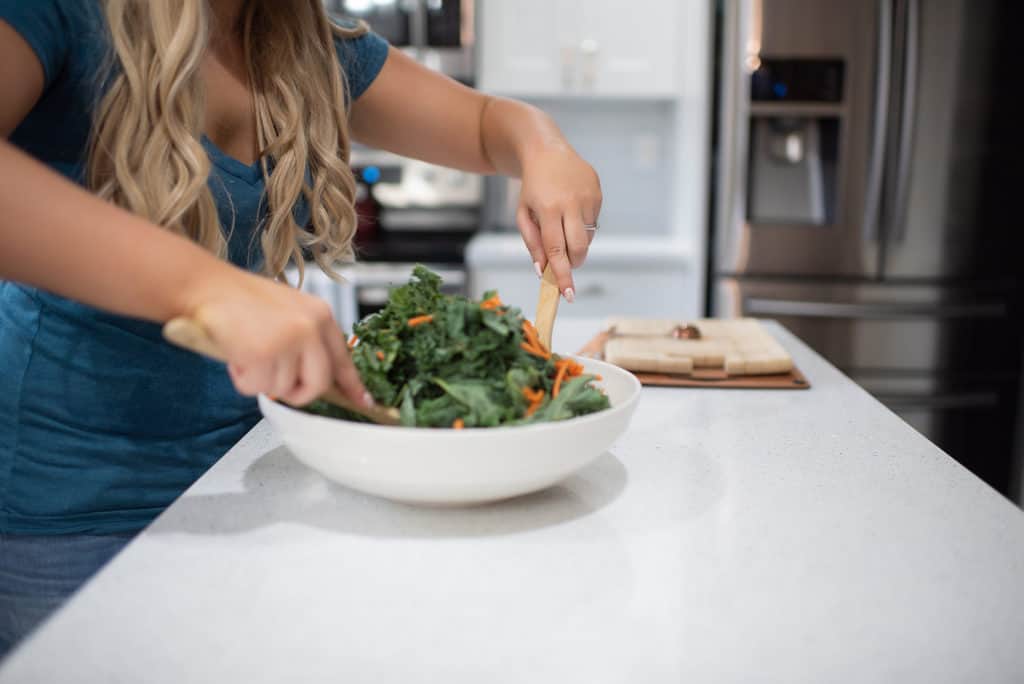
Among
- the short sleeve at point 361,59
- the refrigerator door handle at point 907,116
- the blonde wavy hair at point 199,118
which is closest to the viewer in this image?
the blonde wavy hair at point 199,118

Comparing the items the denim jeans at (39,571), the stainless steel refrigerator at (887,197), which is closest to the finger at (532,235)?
the denim jeans at (39,571)

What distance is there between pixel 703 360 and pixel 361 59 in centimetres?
67

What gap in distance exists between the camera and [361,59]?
128 centimetres

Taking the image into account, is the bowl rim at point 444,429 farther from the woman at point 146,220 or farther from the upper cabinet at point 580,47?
the upper cabinet at point 580,47

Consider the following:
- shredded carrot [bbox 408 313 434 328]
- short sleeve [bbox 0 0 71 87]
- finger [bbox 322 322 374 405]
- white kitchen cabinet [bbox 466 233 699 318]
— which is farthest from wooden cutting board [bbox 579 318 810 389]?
white kitchen cabinet [bbox 466 233 699 318]

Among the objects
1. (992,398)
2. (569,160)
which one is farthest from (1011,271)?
(569,160)

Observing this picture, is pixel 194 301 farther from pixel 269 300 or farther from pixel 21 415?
pixel 21 415

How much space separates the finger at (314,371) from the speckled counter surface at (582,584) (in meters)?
0.13

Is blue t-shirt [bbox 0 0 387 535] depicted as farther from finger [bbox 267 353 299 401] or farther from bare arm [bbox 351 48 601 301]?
finger [bbox 267 353 299 401]

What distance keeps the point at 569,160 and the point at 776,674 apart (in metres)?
0.71

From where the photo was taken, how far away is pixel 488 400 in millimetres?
734

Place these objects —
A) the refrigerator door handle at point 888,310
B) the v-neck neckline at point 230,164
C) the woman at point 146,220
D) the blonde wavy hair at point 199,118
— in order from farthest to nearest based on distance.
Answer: the refrigerator door handle at point 888,310, the v-neck neckline at point 230,164, the blonde wavy hair at point 199,118, the woman at point 146,220

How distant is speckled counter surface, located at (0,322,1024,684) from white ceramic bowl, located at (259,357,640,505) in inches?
1.6

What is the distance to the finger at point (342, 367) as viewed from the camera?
2.14ft
